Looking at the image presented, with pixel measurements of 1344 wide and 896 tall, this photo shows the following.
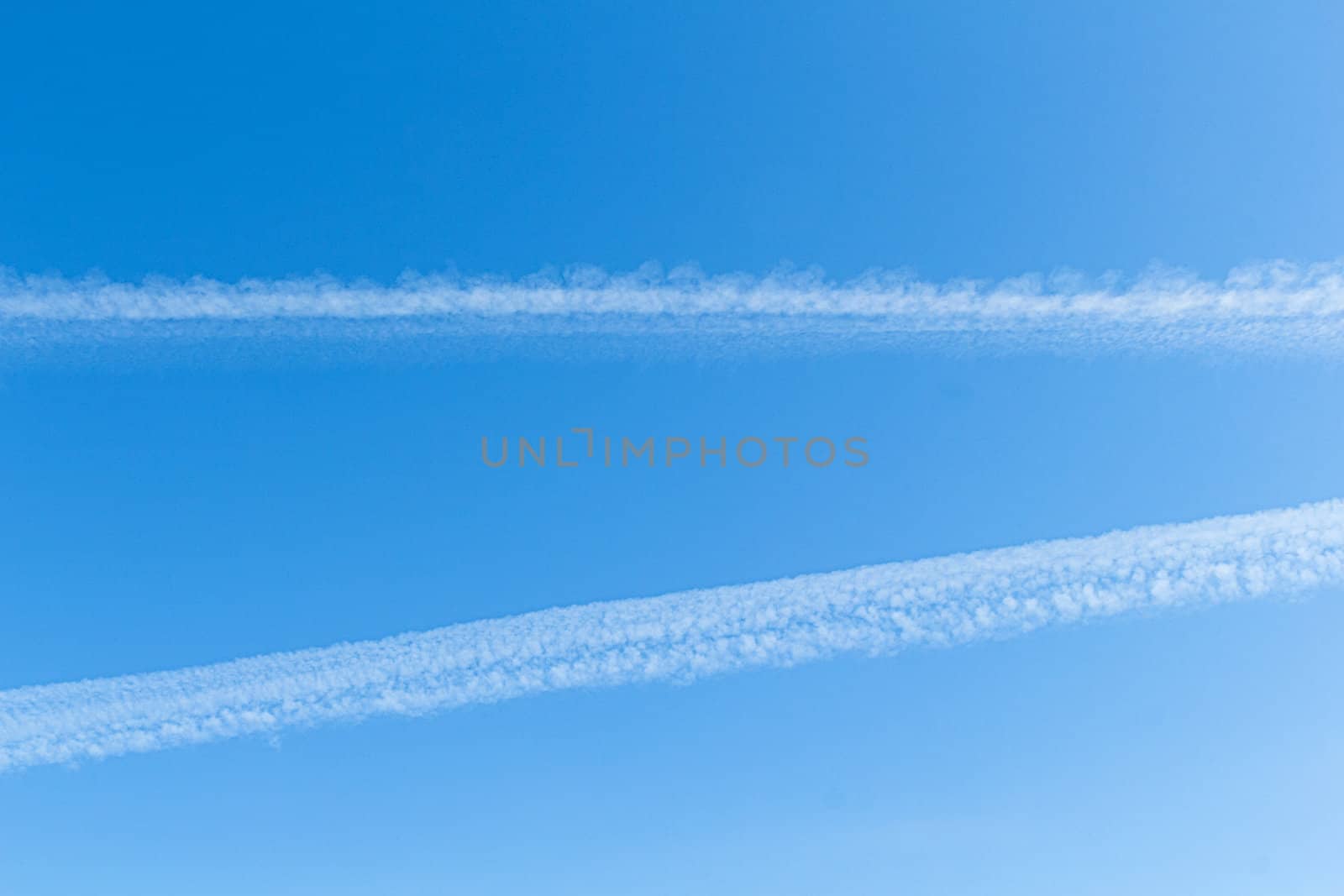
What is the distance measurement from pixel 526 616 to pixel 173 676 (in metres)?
10.7

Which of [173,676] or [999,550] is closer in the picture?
[999,550]

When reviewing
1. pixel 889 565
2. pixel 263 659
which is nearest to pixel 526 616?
pixel 263 659

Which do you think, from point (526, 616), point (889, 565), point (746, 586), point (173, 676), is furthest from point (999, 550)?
point (173, 676)

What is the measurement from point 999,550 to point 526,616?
527 inches

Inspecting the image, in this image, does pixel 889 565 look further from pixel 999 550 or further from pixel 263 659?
pixel 263 659

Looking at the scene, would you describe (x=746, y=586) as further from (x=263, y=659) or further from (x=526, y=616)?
(x=263, y=659)

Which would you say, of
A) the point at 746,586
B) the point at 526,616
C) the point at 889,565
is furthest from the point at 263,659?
the point at 889,565

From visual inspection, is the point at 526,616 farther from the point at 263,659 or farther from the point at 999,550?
the point at 999,550

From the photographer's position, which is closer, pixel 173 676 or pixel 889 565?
pixel 889 565

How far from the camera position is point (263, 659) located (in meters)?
23.8

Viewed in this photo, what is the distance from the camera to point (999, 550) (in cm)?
2209

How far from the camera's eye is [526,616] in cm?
2338

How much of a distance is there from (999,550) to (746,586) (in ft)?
22.9

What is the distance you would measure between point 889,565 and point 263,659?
722 inches
